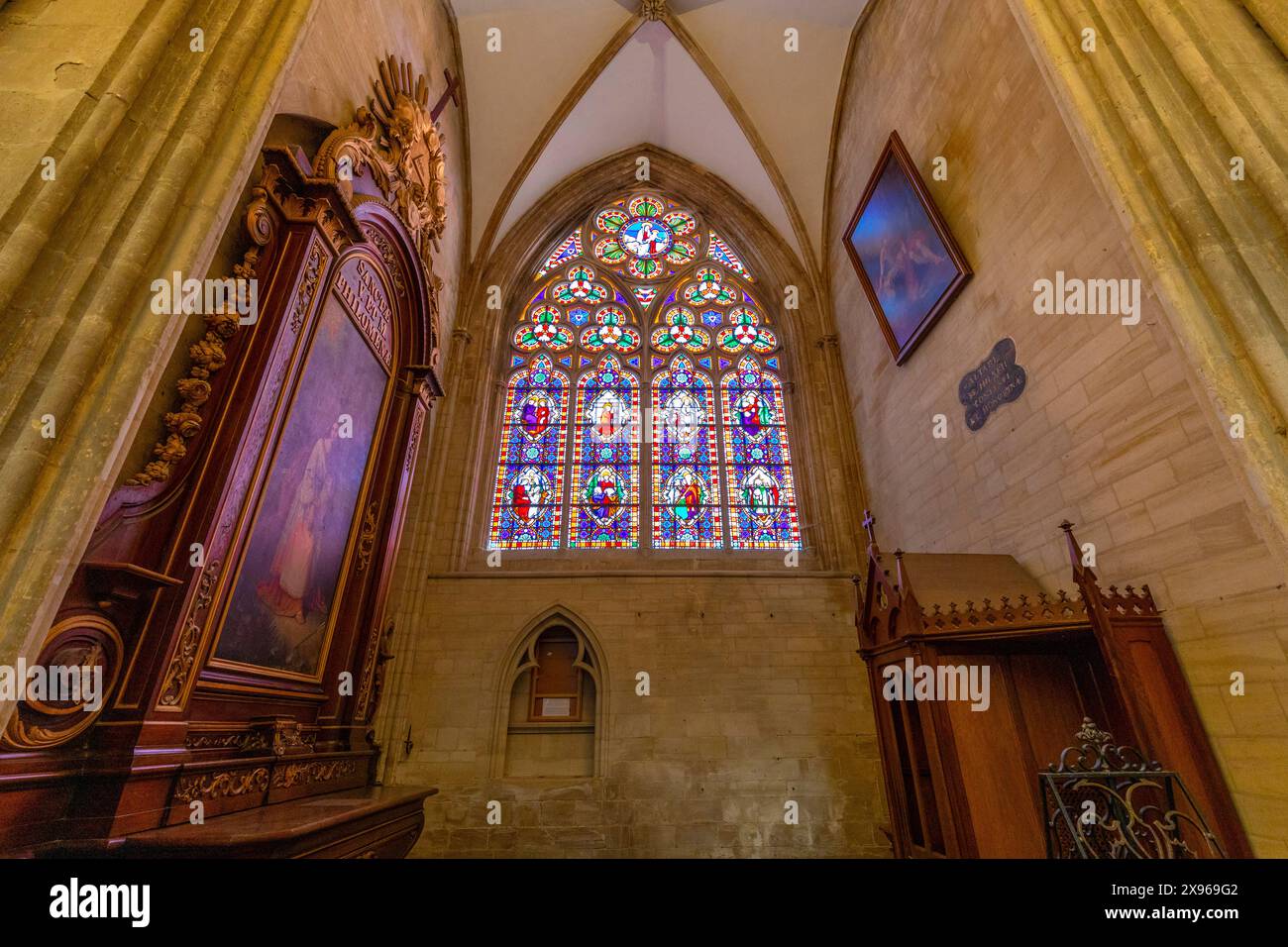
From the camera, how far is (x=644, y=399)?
8242mm

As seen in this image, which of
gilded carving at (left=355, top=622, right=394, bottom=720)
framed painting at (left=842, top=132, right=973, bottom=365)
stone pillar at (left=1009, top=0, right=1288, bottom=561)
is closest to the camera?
stone pillar at (left=1009, top=0, right=1288, bottom=561)

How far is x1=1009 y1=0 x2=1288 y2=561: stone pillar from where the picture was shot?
6.05 feet

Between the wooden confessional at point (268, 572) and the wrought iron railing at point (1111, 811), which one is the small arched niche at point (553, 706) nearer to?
the wooden confessional at point (268, 572)

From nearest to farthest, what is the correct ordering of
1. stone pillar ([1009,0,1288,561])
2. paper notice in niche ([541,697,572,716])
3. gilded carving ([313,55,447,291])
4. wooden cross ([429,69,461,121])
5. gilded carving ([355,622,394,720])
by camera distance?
stone pillar ([1009,0,1288,561]), gilded carving ([313,55,447,291]), gilded carving ([355,622,394,720]), paper notice in niche ([541,697,572,716]), wooden cross ([429,69,461,121])

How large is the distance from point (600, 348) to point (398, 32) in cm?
439

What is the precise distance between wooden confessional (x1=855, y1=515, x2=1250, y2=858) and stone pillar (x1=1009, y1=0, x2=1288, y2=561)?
5.53 feet

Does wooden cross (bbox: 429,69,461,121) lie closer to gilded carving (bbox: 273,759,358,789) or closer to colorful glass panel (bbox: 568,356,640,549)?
colorful glass panel (bbox: 568,356,640,549)

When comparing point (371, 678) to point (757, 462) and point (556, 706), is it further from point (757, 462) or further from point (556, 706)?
point (757, 462)

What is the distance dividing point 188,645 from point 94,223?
192 cm

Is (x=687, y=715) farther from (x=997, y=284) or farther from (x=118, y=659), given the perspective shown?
(x=997, y=284)

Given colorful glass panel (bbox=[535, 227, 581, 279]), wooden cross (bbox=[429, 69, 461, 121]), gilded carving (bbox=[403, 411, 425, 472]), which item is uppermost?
colorful glass panel (bbox=[535, 227, 581, 279])

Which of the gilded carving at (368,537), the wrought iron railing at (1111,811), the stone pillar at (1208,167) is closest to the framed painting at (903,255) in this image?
the stone pillar at (1208,167)

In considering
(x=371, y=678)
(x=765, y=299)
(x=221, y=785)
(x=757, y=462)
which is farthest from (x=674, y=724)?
(x=765, y=299)

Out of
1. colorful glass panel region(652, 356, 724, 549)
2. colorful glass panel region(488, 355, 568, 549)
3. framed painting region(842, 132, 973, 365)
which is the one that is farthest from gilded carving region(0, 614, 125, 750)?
framed painting region(842, 132, 973, 365)
